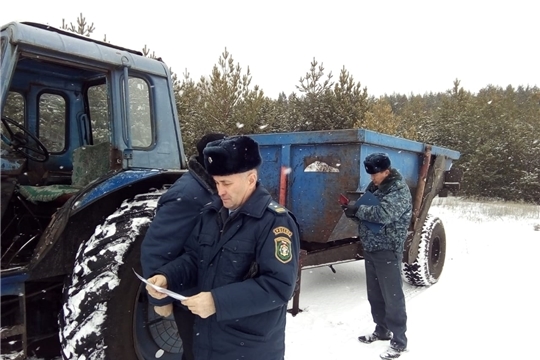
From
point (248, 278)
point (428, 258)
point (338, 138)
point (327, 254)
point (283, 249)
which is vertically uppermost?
point (338, 138)

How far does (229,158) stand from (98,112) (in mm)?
2113

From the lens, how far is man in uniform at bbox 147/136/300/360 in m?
1.59

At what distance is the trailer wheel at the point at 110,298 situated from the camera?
2.25 meters

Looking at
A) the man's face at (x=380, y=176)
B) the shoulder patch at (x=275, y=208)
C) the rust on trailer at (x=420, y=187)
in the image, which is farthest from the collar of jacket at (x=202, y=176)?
the rust on trailer at (x=420, y=187)

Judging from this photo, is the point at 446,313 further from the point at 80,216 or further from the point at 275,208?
the point at 80,216

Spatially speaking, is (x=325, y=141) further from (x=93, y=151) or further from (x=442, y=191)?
(x=442, y=191)

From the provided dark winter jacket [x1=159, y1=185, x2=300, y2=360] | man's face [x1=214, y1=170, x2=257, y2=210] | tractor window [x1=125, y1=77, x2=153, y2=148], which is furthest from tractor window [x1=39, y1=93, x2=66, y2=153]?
man's face [x1=214, y1=170, x2=257, y2=210]

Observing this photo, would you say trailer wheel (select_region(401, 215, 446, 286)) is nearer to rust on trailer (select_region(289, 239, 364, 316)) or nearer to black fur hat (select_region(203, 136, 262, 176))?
rust on trailer (select_region(289, 239, 364, 316))

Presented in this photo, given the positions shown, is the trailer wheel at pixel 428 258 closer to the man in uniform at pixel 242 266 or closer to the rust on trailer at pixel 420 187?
the rust on trailer at pixel 420 187

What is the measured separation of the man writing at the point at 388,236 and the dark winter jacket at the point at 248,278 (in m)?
2.00

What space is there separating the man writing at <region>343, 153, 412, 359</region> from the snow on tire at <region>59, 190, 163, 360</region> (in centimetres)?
197

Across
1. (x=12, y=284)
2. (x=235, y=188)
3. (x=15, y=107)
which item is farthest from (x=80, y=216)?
(x=235, y=188)

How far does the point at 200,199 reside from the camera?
2121 millimetres

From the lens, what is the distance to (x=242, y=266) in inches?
67.1
